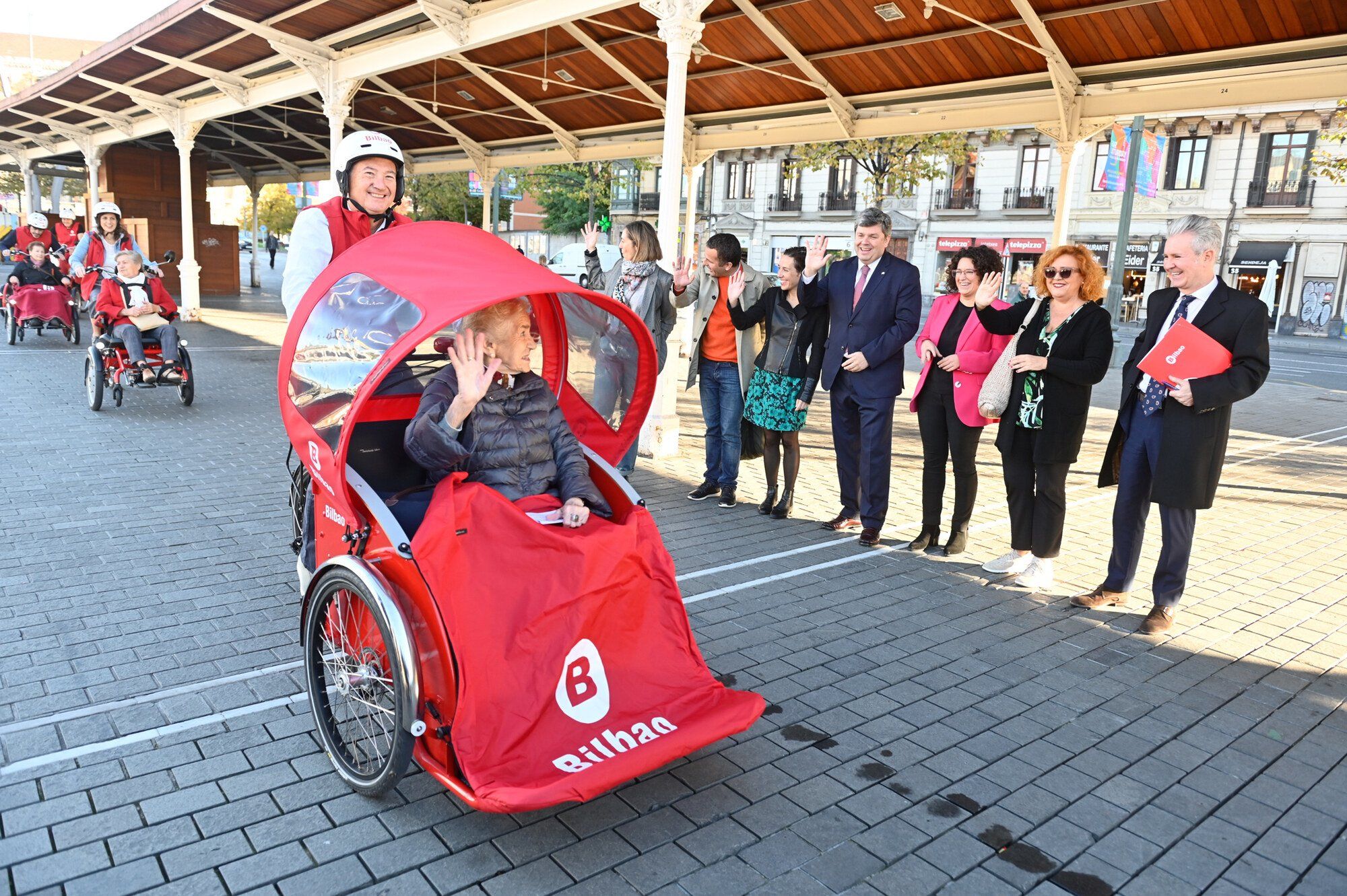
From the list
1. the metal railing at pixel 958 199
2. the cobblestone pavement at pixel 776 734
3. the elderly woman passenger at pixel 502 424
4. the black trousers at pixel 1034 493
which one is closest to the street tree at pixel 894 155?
the black trousers at pixel 1034 493

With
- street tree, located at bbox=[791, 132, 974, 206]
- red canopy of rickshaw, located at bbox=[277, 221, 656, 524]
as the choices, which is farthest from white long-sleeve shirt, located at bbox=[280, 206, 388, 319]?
street tree, located at bbox=[791, 132, 974, 206]

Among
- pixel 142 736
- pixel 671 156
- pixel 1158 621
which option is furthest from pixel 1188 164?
pixel 142 736

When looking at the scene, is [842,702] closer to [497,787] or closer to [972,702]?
[972,702]

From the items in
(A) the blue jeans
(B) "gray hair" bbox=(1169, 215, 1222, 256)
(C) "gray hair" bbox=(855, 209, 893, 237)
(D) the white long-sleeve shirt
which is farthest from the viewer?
(A) the blue jeans

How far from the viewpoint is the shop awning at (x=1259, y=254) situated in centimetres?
3306

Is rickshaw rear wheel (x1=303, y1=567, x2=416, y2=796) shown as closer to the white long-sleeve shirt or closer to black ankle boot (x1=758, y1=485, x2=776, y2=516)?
the white long-sleeve shirt

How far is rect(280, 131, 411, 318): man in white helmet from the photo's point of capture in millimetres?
3922

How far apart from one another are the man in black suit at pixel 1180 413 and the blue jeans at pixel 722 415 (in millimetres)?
2803

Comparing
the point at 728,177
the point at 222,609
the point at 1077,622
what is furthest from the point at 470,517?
the point at 728,177

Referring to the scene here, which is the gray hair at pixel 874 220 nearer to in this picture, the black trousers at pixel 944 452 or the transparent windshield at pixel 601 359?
the black trousers at pixel 944 452

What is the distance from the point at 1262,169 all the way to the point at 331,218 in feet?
126

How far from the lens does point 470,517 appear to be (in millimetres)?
2900

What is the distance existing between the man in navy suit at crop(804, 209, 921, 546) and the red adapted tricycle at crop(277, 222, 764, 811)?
286 centimetres

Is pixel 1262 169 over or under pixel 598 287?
over
